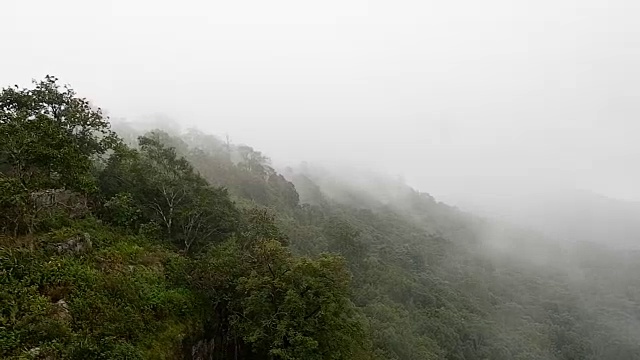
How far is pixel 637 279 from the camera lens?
15500 centimetres

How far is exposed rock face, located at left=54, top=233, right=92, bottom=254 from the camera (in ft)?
57.1

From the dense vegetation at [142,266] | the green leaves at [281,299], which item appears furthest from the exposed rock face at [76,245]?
the green leaves at [281,299]

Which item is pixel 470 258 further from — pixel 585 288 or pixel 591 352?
pixel 585 288

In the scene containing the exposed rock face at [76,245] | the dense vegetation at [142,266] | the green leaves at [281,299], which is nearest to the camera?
the dense vegetation at [142,266]

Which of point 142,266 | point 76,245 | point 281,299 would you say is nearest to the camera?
point 76,245

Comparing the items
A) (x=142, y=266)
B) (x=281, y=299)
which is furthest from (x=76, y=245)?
(x=281, y=299)

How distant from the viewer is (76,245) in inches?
715

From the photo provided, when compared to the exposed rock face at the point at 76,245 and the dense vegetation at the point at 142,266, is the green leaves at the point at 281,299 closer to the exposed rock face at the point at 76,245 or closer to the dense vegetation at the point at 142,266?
the dense vegetation at the point at 142,266

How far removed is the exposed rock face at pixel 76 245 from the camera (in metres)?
17.4

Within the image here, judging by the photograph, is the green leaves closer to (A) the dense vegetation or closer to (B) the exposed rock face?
(A) the dense vegetation

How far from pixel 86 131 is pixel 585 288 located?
478 ft

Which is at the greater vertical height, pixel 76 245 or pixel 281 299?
pixel 76 245

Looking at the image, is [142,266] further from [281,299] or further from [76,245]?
[281,299]

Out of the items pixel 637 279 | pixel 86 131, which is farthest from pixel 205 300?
pixel 637 279
